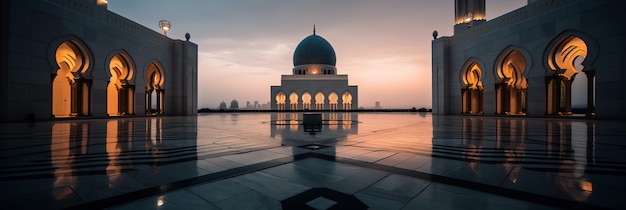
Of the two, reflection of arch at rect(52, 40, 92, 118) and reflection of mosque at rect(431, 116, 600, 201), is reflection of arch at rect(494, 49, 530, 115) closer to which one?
reflection of mosque at rect(431, 116, 600, 201)

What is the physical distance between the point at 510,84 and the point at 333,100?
26545 mm

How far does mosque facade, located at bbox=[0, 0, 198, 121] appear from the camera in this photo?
40.1ft

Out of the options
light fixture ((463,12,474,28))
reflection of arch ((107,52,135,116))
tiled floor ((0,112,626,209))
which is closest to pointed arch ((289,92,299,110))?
reflection of arch ((107,52,135,116))

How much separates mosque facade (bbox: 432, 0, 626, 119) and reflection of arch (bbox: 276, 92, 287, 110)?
23863mm

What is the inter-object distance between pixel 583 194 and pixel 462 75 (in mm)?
22044

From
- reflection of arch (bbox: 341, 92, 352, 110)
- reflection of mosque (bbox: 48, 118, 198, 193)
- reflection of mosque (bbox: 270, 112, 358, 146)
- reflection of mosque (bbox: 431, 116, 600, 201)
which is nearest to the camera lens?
reflection of mosque (bbox: 431, 116, 600, 201)

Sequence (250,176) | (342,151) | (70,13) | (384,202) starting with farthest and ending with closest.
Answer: (70,13) → (342,151) → (250,176) → (384,202)

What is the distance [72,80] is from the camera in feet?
51.6

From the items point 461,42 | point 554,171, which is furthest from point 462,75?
point 554,171

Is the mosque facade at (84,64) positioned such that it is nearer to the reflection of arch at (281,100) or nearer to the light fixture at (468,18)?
the reflection of arch at (281,100)

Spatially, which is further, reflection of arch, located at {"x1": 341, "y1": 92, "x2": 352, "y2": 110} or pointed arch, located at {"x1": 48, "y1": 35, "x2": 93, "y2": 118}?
→ reflection of arch, located at {"x1": 341, "y1": 92, "x2": 352, "y2": 110}

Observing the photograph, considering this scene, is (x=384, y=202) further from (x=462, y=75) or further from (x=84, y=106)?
(x=462, y=75)

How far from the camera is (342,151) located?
15.3 ft

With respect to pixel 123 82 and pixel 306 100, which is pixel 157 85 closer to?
pixel 123 82
